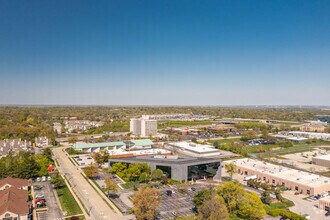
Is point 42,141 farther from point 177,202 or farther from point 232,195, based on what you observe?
point 232,195

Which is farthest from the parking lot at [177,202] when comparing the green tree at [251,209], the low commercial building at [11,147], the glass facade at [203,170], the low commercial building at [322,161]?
the low commercial building at [11,147]

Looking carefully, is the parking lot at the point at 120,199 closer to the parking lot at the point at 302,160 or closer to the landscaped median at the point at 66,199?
the landscaped median at the point at 66,199

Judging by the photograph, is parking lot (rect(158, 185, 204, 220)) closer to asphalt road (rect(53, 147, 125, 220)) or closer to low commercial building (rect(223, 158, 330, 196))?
asphalt road (rect(53, 147, 125, 220))

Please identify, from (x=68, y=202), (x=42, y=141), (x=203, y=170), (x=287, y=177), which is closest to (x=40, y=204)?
(x=68, y=202)

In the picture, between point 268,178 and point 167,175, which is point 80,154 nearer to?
point 167,175

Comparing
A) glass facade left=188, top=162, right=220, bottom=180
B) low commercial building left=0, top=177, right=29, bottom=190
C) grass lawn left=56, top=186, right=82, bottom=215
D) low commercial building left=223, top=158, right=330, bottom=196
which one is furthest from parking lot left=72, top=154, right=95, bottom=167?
low commercial building left=223, top=158, right=330, bottom=196

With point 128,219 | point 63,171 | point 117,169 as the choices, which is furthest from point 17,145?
point 128,219
